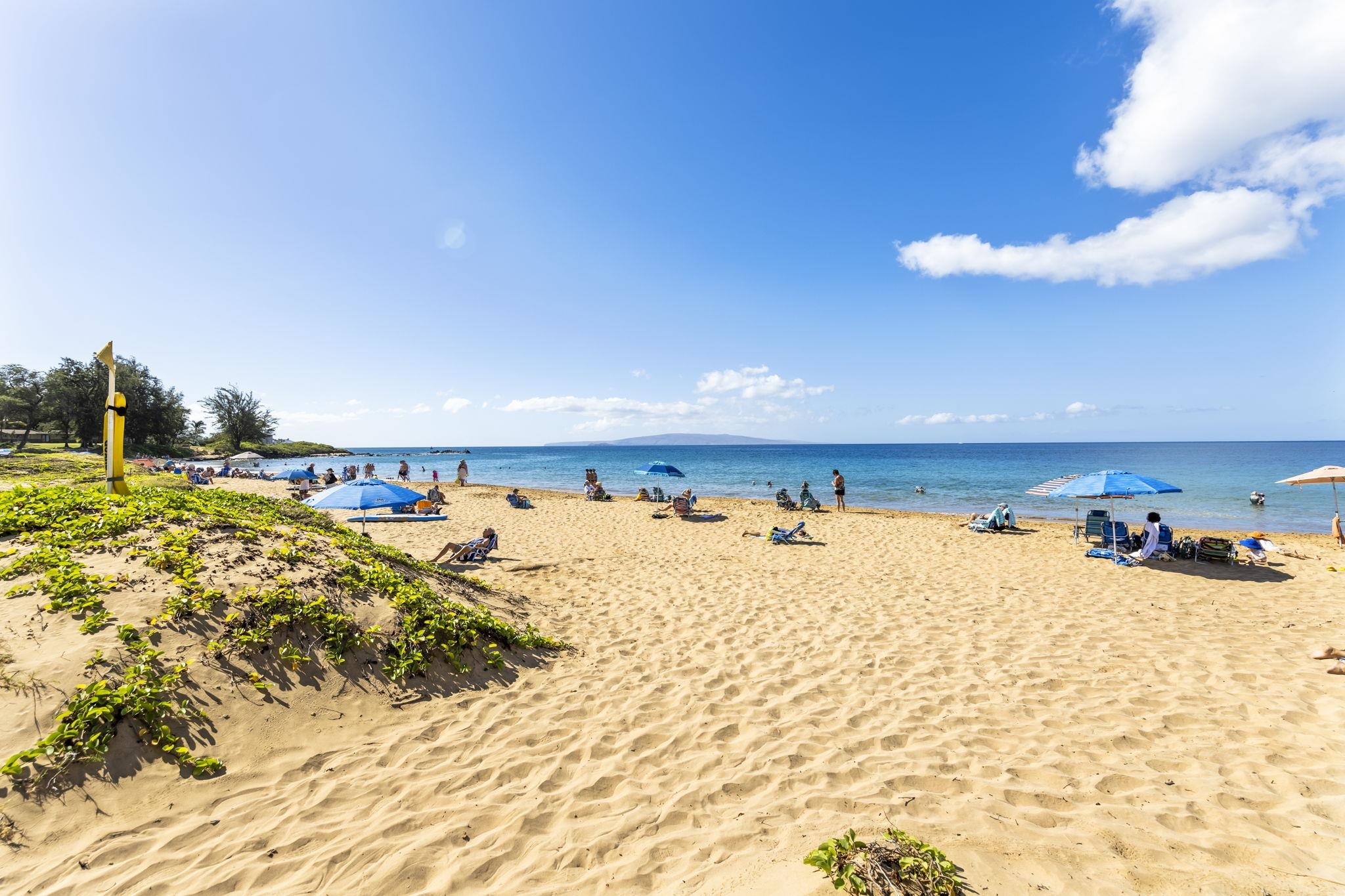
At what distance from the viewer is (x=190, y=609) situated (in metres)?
4.75

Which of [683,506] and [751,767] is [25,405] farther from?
[751,767]

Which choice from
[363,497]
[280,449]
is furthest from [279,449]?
[363,497]

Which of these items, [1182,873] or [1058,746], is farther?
[1058,746]

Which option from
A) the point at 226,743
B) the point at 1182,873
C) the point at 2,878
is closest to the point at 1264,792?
the point at 1182,873

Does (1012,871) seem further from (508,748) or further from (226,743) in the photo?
(226,743)

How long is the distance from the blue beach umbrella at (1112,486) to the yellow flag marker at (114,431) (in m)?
17.2

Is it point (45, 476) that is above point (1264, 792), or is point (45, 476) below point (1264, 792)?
above

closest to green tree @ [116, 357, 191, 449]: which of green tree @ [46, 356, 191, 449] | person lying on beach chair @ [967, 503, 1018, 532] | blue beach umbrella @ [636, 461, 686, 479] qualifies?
green tree @ [46, 356, 191, 449]

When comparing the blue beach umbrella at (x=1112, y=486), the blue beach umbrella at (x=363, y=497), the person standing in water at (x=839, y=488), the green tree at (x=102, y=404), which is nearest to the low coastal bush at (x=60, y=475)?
the blue beach umbrella at (x=363, y=497)

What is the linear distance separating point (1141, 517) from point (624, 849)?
27.5 metres

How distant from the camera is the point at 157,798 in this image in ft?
11.2

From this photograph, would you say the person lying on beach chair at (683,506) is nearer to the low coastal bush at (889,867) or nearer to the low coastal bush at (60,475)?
the low coastal bush at (60,475)

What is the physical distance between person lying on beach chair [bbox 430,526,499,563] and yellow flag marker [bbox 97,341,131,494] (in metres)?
5.11

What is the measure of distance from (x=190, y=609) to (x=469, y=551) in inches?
257
